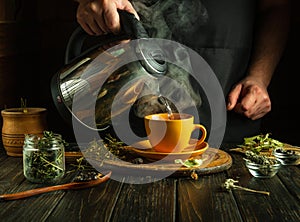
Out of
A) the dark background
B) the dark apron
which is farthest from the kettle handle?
the dark background

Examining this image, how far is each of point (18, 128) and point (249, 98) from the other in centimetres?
82

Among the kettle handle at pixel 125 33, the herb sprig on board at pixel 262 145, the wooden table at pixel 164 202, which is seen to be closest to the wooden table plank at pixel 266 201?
the wooden table at pixel 164 202

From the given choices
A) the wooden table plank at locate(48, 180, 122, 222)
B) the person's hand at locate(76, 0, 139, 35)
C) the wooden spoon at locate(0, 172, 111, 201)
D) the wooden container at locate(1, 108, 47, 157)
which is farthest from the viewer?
the wooden container at locate(1, 108, 47, 157)

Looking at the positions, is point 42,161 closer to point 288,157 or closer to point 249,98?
point 288,157

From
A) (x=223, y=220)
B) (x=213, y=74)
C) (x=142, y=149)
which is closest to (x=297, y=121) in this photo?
(x=213, y=74)

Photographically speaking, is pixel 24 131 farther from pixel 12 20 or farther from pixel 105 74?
pixel 12 20

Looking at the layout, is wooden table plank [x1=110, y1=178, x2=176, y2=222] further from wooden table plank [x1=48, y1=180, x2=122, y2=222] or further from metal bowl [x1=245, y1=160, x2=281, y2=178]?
metal bowl [x1=245, y1=160, x2=281, y2=178]

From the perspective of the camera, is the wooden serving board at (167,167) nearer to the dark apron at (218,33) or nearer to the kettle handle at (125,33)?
the kettle handle at (125,33)

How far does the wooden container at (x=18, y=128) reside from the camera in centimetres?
145

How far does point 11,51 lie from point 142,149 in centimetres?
99

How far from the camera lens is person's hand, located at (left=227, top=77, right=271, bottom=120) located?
180 centimetres

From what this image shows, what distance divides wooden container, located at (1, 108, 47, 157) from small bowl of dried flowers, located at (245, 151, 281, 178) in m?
0.65

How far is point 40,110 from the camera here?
5.03 ft

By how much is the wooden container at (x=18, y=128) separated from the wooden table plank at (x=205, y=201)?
1.72 ft
